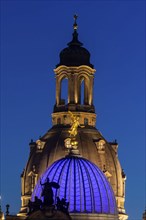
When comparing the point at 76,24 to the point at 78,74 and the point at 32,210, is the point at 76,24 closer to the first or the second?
the point at 78,74

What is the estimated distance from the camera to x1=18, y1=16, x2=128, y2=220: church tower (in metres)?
162

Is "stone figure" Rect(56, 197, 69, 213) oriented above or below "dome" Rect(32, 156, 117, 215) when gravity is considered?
below

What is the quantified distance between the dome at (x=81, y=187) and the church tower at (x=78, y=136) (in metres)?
26.0

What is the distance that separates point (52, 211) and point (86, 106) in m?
58.9

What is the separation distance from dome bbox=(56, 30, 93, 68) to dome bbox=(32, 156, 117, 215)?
4355 centimetres

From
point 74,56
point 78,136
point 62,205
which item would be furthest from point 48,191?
point 74,56

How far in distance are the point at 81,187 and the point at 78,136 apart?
37.4 m

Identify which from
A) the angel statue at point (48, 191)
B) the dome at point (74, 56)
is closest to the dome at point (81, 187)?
the angel statue at point (48, 191)

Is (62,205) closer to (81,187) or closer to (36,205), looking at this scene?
(36,205)

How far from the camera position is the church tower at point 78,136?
6368 inches

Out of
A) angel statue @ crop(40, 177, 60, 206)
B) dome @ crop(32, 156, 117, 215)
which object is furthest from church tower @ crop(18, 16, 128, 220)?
angel statue @ crop(40, 177, 60, 206)

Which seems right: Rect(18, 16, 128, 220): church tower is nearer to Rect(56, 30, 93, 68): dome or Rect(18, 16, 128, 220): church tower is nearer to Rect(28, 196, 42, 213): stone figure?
Rect(56, 30, 93, 68): dome

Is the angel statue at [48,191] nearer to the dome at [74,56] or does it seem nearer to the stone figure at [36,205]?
the stone figure at [36,205]

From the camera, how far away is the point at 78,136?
538ft
